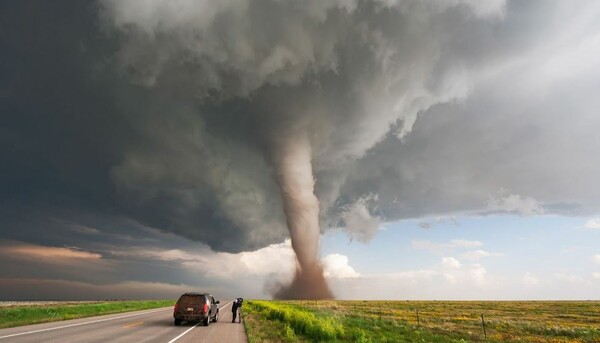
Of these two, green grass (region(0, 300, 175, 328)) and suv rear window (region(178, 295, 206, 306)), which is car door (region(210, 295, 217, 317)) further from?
green grass (region(0, 300, 175, 328))

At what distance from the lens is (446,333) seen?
82.3 ft

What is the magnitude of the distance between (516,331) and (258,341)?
22.7m

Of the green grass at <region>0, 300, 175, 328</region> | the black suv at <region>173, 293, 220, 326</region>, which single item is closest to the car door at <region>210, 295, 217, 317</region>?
the black suv at <region>173, 293, 220, 326</region>

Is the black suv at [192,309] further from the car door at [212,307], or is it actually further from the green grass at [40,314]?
the green grass at [40,314]

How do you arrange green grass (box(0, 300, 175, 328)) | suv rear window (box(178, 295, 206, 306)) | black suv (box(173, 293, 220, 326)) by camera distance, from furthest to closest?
green grass (box(0, 300, 175, 328)) < suv rear window (box(178, 295, 206, 306)) < black suv (box(173, 293, 220, 326))

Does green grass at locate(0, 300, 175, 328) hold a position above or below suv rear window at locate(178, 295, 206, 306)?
below

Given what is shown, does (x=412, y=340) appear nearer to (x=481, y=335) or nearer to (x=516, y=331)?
(x=481, y=335)

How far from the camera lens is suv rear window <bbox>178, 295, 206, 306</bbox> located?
22.1 meters

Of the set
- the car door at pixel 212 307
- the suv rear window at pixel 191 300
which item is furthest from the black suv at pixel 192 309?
the car door at pixel 212 307

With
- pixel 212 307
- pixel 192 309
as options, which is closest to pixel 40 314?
pixel 212 307

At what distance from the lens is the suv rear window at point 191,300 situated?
22094 millimetres

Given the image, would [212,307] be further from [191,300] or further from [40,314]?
[40,314]

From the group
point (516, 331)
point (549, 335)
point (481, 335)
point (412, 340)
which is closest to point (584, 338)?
point (549, 335)

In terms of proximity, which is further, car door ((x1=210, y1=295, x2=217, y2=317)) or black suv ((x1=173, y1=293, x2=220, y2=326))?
car door ((x1=210, y1=295, x2=217, y2=317))
